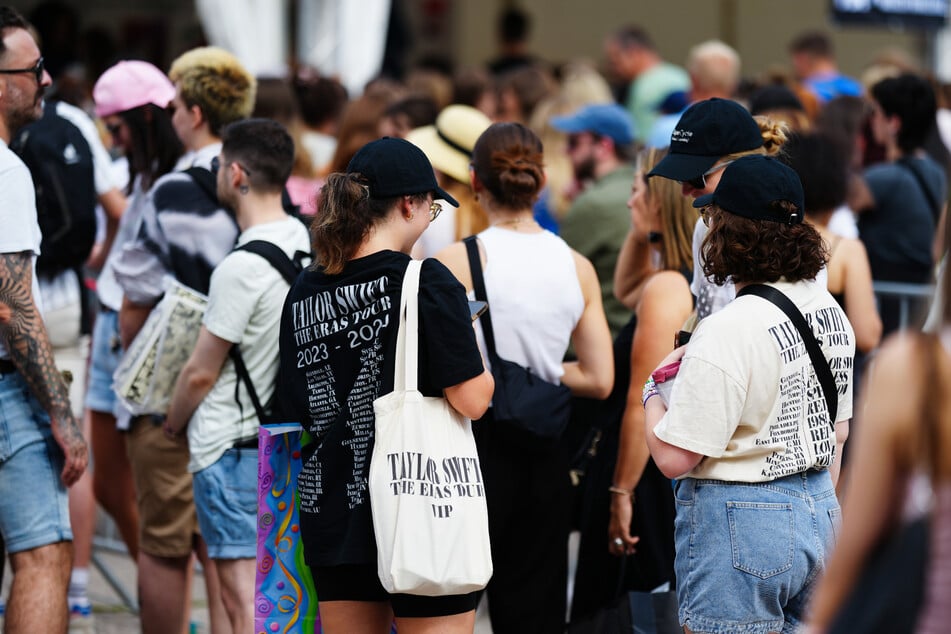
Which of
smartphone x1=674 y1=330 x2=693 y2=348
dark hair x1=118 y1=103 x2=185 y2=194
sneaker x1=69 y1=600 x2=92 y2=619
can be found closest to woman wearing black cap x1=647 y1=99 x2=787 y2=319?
smartphone x1=674 y1=330 x2=693 y2=348

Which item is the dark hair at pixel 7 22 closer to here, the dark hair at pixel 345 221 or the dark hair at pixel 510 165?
the dark hair at pixel 345 221

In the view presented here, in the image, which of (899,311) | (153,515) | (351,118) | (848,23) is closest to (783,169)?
(153,515)

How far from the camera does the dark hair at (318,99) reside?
25.4ft

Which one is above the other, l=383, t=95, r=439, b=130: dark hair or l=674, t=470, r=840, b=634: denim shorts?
l=383, t=95, r=439, b=130: dark hair

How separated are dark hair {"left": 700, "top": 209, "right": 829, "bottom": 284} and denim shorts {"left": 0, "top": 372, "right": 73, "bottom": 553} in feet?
6.87

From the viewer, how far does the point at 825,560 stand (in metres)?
3.09

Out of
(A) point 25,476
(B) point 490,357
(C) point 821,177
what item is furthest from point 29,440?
(C) point 821,177

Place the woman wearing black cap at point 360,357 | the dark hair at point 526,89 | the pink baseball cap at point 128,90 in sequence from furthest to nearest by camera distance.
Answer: the dark hair at point 526,89, the pink baseball cap at point 128,90, the woman wearing black cap at point 360,357

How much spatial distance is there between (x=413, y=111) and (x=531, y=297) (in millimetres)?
2805

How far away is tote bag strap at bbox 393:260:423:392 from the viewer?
3.19 m

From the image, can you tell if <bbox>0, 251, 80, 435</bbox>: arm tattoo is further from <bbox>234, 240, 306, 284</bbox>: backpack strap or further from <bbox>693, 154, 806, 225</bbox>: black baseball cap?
<bbox>693, 154, 806, 225</bbox>: black baseball cap

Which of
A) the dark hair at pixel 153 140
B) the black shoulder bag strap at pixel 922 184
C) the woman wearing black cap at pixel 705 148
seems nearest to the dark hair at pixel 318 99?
the dark hair at pixel 153 140

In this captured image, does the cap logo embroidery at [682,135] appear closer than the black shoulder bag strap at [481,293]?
Yes

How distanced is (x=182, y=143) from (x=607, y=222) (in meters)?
1.73
